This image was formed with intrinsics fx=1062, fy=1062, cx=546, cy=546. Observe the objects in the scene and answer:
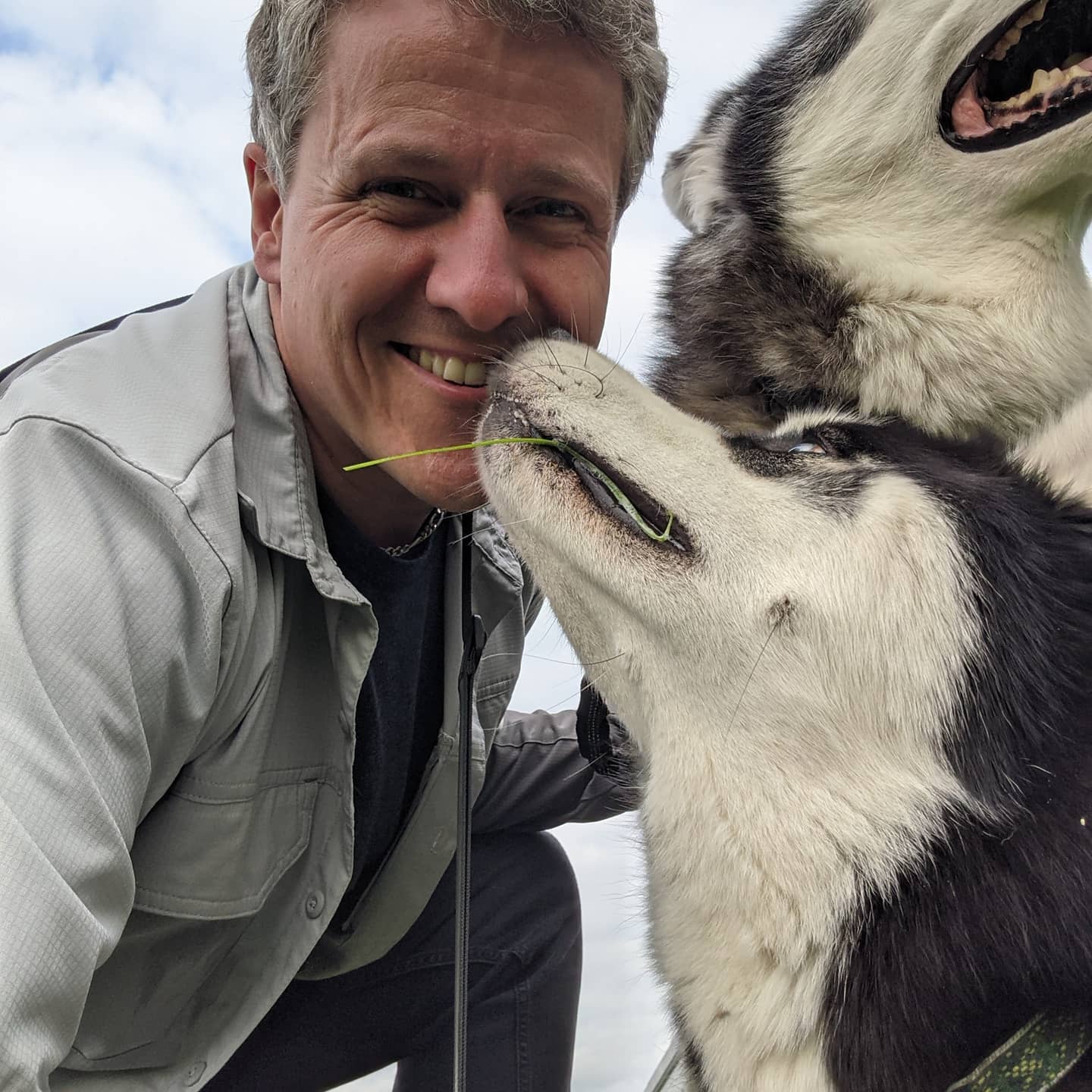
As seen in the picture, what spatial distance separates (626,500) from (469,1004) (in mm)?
1414

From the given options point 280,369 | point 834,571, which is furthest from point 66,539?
point 834,571

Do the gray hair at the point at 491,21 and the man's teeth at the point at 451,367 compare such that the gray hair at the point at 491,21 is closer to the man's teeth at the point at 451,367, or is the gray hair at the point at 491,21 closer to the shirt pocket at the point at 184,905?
the man's teeth at the point at 451,367

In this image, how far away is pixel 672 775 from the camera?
55.0 inches

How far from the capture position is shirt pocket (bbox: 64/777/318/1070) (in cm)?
150

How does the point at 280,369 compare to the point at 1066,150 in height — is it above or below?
below

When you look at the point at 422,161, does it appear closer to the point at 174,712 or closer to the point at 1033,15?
the point at 174,712

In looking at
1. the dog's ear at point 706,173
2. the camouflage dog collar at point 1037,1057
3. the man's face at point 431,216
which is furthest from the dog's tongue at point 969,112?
the camouflage dog collar at point 1037,1057

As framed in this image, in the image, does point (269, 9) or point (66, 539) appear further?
point (269, 9)

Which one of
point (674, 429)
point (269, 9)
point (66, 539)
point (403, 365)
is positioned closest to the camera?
point (66, 539)

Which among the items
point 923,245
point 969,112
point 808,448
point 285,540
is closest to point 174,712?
point 285,540

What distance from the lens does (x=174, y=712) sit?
137cm

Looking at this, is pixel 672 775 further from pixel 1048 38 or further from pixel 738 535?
→ pixel 1048 38

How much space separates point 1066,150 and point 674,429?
0.83 meters

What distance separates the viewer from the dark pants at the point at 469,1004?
2066 millimetres
